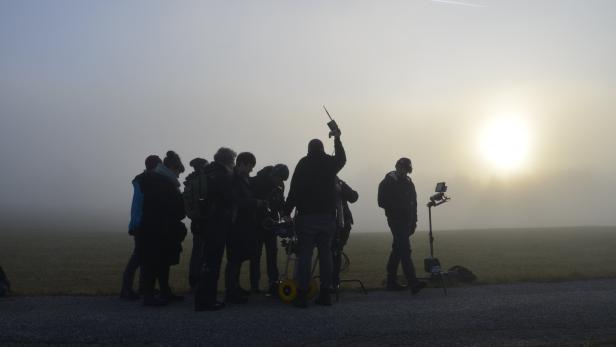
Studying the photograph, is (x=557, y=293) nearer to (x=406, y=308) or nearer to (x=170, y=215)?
(x=406, y=308)

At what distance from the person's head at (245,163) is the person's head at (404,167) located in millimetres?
2821

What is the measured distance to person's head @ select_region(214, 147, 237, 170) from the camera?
8.79 m

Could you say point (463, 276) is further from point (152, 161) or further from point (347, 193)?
point (152, 161)

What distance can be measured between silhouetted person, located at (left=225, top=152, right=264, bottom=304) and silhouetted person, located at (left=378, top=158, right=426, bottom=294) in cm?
253

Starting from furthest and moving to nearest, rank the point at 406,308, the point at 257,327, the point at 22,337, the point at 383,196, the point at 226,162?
1. the point at 383,196
2. the point at 226,162
3. the point at 406,308
4. the point at 257,327
5. the point at 22,337

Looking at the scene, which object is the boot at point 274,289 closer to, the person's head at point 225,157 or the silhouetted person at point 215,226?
the silhouetted person at point 215,226

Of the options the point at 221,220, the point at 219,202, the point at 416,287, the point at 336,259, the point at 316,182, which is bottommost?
the point at 416,287

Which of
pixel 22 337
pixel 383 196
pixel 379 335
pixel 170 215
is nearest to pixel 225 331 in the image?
pixel 379 335

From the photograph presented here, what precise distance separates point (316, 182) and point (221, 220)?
149cm

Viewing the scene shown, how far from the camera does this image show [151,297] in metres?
8.52

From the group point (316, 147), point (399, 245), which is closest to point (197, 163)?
point (316, 147)

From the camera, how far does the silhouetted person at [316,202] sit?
28.5 ft

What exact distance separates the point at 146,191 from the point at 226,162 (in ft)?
4.20

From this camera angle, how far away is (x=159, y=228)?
8781 mm
